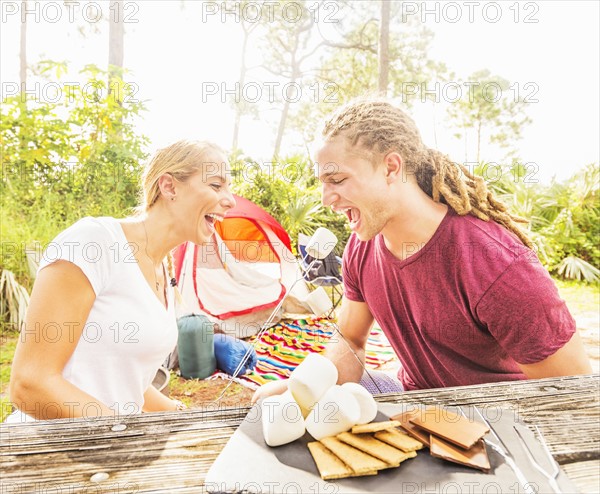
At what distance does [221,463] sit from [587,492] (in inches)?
21.2

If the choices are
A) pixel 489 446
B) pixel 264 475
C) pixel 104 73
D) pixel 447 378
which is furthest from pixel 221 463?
pixel 104 73

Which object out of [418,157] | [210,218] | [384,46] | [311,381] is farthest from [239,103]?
[311,381]

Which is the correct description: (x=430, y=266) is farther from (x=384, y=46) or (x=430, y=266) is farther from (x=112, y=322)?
(x=384, y=46)

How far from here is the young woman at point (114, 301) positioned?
4.05ft

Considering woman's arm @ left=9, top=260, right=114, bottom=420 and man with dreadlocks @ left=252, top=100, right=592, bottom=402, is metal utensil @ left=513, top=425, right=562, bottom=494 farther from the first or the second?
woman's arm @ left=9, top=260, right=114, bottom=420

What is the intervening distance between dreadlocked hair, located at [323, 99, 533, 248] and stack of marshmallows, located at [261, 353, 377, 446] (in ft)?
3.14

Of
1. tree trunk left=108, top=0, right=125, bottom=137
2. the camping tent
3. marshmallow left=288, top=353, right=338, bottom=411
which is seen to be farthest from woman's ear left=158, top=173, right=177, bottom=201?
tree trunk left=108, top=0, right=125, bottom=137

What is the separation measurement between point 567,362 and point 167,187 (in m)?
1.48

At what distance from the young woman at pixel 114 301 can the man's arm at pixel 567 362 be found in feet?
3.89

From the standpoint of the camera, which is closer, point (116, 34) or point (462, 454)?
point (462, 454)

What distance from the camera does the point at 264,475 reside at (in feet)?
2.10

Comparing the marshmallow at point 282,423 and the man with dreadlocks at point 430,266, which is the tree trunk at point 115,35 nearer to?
the man with dreadlocks at point 430,266

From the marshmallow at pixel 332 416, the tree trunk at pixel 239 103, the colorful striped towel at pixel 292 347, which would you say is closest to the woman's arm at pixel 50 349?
the marshmallow at pixel 332 416

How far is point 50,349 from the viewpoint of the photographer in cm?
125
